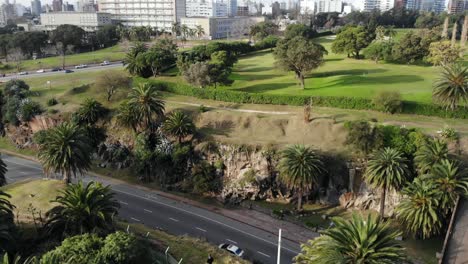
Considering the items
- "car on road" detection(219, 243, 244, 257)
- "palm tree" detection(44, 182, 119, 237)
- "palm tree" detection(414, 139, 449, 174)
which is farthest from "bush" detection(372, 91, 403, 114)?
"palm tree" detection(44, 182, 119, 237)

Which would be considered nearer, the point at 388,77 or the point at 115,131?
the point at 115,131

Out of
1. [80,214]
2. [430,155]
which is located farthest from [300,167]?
[80,214]

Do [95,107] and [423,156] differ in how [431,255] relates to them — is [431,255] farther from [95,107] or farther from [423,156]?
[95,107]

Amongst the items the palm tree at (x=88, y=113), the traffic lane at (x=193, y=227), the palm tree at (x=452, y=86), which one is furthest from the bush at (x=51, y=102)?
the palm tree at (x=452, y=86)

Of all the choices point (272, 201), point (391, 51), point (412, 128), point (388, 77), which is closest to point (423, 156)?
point (412, 128)

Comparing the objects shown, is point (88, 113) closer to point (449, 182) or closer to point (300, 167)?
point (300, 167)

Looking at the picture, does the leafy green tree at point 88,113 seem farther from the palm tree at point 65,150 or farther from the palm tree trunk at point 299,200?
the palm tree trunk at point 299,200

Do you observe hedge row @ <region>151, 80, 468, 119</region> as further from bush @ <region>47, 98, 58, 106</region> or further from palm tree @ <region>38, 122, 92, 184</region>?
palm tree @ <region>38, 122, 92, 184</region>
